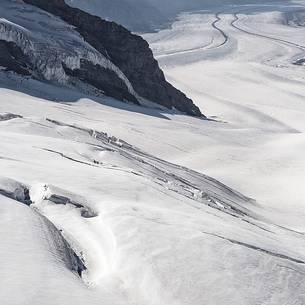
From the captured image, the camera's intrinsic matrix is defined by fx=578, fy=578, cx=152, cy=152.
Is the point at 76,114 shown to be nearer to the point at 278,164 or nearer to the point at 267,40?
the point at 278,164

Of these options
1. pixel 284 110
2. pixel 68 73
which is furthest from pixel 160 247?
pixel 284 110

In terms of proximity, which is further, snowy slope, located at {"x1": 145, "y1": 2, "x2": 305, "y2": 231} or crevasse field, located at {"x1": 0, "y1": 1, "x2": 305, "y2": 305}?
snowy slope, located at {"x1": 145, "y1": 2, "x2": 305, "y2": 231}

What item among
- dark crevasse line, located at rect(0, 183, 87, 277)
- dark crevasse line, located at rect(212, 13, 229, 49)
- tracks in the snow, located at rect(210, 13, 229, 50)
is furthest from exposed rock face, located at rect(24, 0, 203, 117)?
dark crevasse line, located at rect(212, 13, 229, 49)

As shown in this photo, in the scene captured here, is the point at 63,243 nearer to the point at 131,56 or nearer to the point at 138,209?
the point at 138,209

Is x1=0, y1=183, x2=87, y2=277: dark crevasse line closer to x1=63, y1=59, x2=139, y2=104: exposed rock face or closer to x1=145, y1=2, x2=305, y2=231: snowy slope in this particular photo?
x1=145, y1=2, x2=305, y2=231: snowy slope

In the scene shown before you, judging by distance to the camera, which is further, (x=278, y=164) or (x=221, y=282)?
(x=278, y=164)

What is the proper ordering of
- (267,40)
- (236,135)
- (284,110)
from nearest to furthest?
(236,135) → (284,110) → (267,40)
